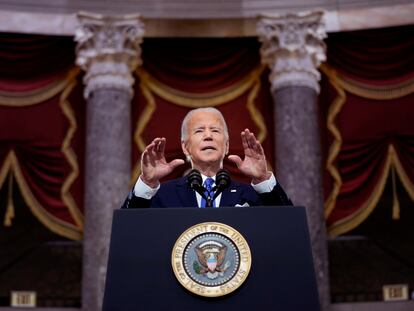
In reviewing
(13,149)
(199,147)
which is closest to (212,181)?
(199,147)

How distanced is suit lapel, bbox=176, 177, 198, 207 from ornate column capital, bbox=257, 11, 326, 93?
5545mm

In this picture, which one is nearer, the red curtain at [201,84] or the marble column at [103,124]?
the marble column at [103,124]

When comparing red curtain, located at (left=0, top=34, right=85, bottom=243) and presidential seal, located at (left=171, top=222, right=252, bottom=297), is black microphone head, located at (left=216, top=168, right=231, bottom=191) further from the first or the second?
red curtain, located at (left=0, top=34, right=85, bottom=243)

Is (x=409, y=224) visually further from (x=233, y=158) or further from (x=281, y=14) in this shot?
(x=233, y=158)

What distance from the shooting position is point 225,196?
3580mm

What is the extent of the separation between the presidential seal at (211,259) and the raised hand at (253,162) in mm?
500

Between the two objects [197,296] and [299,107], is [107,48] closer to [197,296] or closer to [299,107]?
[299,107]

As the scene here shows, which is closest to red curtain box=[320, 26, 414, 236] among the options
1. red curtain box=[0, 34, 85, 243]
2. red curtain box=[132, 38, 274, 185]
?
red curtain box=[132, 38, 274, 185]

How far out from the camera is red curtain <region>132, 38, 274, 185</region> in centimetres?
950

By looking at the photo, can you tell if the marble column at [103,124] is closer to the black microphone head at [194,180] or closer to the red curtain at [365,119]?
the red curtain at [365,119]

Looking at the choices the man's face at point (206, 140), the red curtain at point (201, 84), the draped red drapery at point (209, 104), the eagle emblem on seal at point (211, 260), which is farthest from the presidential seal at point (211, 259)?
the red curtain at point (201, 84)

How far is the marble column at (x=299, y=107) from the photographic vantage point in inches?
340

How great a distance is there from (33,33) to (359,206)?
13.2 ft

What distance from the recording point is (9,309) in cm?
878
